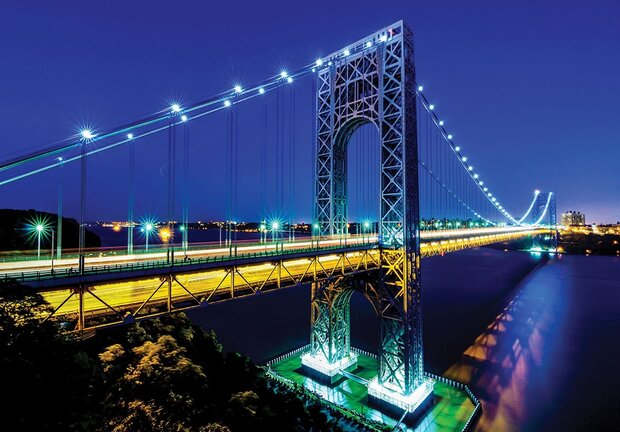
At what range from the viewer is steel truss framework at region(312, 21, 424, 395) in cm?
1900

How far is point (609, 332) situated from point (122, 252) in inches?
1749

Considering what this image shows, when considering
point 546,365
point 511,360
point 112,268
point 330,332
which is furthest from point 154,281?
point 546,365

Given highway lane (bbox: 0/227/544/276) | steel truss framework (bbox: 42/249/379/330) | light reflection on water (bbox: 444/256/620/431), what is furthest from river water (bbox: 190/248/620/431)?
steel truss framework (bbox: 42/249/379/330)

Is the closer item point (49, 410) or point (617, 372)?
point (49, 410)

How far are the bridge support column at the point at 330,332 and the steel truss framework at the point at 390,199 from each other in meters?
0.07

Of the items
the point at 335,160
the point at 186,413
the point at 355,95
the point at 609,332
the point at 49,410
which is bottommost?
the point at 609,332

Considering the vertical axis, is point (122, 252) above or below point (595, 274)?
above

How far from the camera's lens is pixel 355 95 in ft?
71.7

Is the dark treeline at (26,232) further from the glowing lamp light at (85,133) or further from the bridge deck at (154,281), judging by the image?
the glowing lamp light at (85,133)

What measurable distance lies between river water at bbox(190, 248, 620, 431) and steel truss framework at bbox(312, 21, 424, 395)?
5.76 meters

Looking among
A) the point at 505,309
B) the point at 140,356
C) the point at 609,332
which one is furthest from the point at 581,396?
the point at 140,356

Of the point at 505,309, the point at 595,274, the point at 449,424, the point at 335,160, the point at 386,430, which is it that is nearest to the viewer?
the point at 386,430

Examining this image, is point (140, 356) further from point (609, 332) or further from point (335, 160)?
point (609, 332)

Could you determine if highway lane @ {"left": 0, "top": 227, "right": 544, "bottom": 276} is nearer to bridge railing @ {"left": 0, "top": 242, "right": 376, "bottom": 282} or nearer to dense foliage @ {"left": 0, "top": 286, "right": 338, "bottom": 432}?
bridge railing @ {"left": 0, "top": 242, "right": 376, "bottom": 282}
